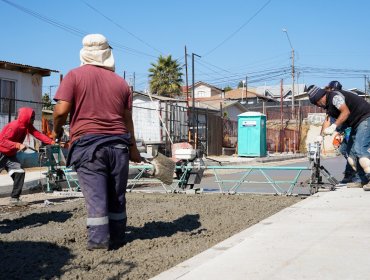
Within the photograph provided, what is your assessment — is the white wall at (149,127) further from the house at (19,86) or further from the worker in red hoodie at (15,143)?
the worker in red hoodie at (15,143)

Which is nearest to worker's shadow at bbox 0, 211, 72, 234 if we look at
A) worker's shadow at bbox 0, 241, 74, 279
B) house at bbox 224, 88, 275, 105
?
worker's shadow at bbox 0, 241, 74, 279

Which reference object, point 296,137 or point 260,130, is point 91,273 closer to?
point 260,130

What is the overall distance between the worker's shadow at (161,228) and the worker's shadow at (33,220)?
125cm

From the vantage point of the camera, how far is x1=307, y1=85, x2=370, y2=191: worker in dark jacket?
759cm

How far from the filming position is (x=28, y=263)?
4102mm

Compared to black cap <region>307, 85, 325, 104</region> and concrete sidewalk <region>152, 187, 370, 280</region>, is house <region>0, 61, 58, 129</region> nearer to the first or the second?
black cap <region>307, 85, 325, 104</region>

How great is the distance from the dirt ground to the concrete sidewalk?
0.31 m

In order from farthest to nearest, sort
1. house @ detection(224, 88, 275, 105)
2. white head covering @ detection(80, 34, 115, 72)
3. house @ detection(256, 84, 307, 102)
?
house @ detection(256, 84, 307, 102) → house @ detection(224, 88, 275, 105) → white head covering @ detection(80, 34, 115, 72)

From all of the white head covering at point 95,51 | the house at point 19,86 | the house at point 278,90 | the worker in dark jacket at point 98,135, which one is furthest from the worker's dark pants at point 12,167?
the house at point 278,90

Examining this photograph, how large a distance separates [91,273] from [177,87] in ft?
171

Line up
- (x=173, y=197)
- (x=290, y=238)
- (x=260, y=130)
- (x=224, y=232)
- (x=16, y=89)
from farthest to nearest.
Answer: (x=260, y=130)
(x=16, y=89)
(x=173, y=197)
(x=224, y=232)
(x=290, y=238)

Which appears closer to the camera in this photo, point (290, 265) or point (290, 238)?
point (290, 265)

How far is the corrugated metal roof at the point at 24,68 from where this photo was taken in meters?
17.4

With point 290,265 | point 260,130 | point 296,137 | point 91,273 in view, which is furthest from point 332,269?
point 296,137
